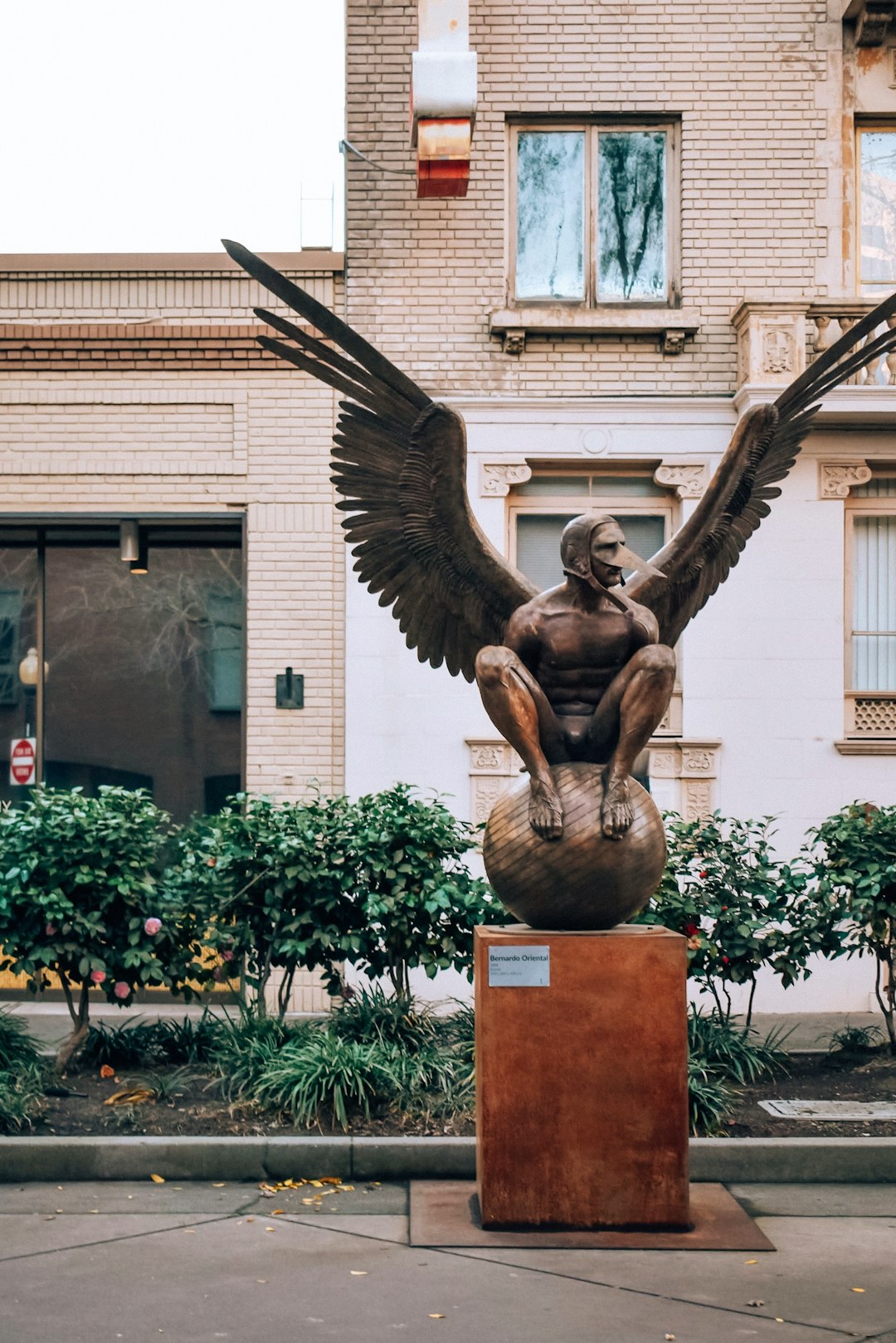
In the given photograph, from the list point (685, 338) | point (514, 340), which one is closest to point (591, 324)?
point (514, 340)

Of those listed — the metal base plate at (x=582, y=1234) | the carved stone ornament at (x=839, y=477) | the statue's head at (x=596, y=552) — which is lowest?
the metal base plate at (x=582, y=1234)

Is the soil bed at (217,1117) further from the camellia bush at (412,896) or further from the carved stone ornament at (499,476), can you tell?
the carved stone ornament at (499,476)

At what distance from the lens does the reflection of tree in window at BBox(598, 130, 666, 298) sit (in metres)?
12.5

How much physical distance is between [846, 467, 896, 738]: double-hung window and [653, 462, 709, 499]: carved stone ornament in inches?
51.6

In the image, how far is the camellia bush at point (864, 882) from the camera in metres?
8.35

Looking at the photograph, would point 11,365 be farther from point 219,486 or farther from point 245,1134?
point 245,1134

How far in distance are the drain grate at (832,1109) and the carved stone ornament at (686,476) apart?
5.64 metres

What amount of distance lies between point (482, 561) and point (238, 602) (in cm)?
613

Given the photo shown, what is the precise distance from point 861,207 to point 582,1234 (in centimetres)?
950

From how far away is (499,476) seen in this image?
12086 millimetres

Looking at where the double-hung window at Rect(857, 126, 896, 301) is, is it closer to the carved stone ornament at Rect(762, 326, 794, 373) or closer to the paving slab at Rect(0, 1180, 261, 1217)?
the carved stone ornament at Rect(762, 326, 794, 373)

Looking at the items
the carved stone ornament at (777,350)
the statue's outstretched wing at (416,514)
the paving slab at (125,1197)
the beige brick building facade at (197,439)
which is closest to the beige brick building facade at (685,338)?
the carved stone ornament at (777,350)

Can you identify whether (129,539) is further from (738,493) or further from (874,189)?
(874,189)

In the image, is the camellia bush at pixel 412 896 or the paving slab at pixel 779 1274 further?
the camellia bush at pixel 412 896
